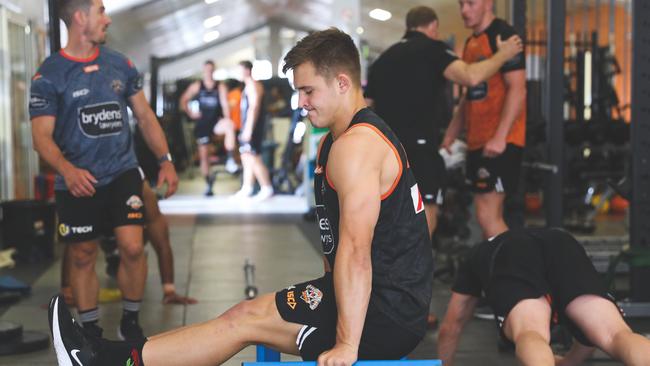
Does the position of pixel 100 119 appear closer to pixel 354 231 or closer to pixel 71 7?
pixel 71 7

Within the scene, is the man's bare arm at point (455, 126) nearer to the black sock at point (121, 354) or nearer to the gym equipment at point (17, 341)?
the gym equipment at point (17, 341)

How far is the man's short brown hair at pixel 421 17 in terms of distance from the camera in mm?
4473

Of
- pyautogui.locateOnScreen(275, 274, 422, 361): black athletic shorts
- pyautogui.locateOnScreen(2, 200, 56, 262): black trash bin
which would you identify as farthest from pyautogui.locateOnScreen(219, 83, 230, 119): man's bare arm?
pyautogui.locateOnScreen(275, 274, 422, 361): black athletic shorts

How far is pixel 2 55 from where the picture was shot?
1003 centimetres

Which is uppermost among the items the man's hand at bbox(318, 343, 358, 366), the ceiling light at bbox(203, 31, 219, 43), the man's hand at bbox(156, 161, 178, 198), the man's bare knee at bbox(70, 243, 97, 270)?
the ceiling light at bbox(203, 31, 219, 43)

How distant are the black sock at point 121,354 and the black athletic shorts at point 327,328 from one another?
14.7 inches

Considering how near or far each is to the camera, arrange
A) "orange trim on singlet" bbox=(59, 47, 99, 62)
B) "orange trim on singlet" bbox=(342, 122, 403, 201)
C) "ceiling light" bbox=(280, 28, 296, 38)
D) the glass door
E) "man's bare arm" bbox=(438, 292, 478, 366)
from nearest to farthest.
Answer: "orange trim on singlet" bbox=(342, 122, 403, 201) < "man's bare arm" bbox=(438, 292, 478, 366) < "orange trim on singlet" bbox=(59, 47, 99, 62) < the glass door < "ceiling light" bbox=(280, 28, 296, 38)

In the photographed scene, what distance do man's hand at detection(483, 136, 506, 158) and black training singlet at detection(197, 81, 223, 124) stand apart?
898 cm

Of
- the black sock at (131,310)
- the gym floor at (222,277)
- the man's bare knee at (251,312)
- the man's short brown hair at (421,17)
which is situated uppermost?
the man's short brown hair at (421,17)

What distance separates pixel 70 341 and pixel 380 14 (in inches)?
726

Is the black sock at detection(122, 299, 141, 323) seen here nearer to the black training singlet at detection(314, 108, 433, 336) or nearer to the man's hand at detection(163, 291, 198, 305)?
the man's hand at detection(163, 291, 198, 305)

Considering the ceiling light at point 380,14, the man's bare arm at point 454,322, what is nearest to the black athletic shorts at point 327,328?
the man's bare arm at point 454,322

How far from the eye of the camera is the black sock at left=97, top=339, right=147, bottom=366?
2.45 m

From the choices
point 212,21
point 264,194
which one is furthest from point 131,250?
point 212,21
